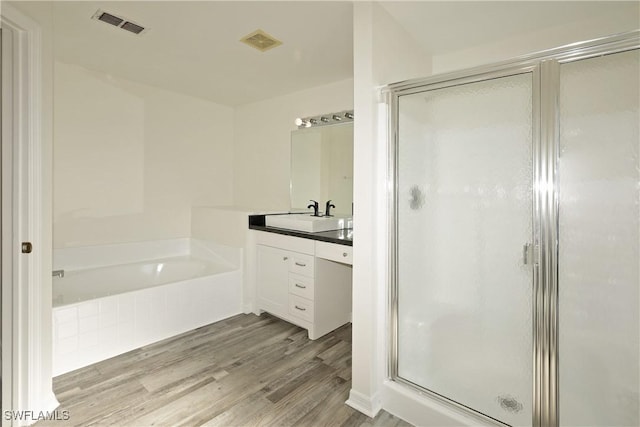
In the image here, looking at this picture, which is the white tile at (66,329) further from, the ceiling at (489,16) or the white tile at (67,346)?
the ceiling at (489,16)

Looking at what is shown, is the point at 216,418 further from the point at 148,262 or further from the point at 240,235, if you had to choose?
the point at 148,262

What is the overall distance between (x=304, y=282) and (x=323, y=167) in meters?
1.18

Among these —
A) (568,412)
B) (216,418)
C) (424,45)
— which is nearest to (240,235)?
(216,418)

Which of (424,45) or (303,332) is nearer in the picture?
(424,45)

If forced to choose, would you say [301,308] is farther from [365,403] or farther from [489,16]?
[489,16]

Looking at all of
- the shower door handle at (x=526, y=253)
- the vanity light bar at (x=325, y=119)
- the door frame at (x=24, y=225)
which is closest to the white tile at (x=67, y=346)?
the door frame at (x=24, y=225)

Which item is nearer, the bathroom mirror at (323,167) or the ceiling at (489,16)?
the ceiling at (489,16)

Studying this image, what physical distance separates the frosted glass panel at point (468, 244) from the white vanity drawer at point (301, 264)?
3.05 feet

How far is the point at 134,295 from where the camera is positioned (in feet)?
7.88

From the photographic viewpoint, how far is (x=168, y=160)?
11.6 ft

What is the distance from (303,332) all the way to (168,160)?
7.76 feet

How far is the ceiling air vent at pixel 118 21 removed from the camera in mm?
1965

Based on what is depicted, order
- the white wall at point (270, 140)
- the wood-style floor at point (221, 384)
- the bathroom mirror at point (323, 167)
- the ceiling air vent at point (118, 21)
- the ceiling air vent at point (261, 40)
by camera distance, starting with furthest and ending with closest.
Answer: the white wall at point (270, 140) → the bathroom mirror at point (323, 167) → the ceiling air vent at point (261, 40) → the ceiling air vent at point (118, 21) → the wood-style floor at point (221, 384)

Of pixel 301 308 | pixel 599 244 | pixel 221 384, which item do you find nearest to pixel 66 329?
pixel 221 384
